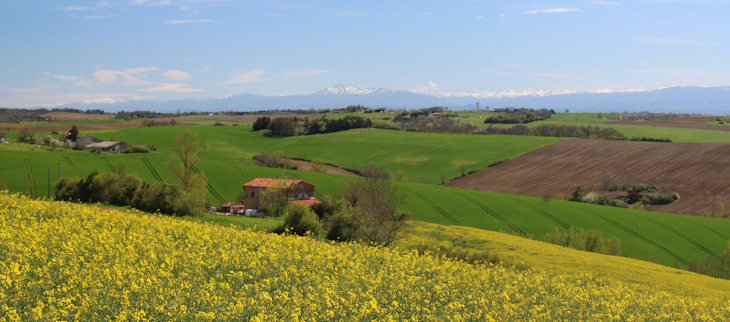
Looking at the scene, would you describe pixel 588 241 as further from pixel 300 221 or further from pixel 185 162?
pixel 185 162

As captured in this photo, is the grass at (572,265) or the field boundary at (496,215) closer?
the grass at (572,265)

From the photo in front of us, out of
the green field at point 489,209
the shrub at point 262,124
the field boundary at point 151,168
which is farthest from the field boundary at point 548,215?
the shrub at point 262,124

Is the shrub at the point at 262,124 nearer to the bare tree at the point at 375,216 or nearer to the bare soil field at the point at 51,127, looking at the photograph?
the bare soil field at the point at 51,127

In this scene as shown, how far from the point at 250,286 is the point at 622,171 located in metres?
83.5

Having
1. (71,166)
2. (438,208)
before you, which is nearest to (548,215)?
(438,208)

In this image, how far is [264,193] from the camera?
58.6 meters

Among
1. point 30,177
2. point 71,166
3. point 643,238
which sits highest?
point 71,166

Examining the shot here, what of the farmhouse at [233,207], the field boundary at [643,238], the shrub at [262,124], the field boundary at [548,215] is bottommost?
the field boundary at [643,238]

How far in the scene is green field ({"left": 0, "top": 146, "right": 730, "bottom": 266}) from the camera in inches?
2090

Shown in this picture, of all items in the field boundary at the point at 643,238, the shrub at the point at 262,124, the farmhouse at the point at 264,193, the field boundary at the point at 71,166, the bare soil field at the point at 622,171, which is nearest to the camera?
the field boundary at the point at 643,238

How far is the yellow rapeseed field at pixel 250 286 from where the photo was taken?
463 inches

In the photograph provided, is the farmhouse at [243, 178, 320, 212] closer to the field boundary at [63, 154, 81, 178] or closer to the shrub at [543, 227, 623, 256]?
the field boundary at [63, 154, 81, 178]

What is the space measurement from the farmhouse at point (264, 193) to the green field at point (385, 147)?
31.5 m

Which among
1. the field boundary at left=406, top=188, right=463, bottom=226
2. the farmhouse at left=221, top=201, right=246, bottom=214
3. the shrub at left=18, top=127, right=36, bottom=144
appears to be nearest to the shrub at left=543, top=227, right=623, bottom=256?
the field boundary at left=406, top=188, right=463, bottom=226
